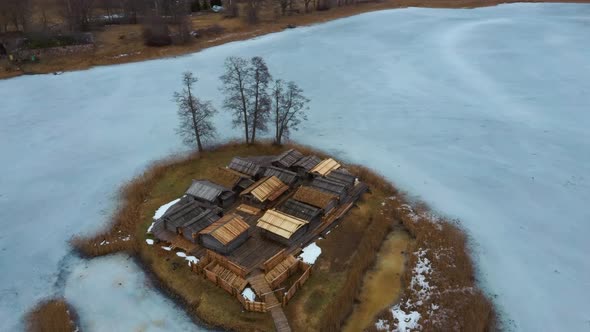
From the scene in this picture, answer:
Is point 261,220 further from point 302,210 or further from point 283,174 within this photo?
point 283,174

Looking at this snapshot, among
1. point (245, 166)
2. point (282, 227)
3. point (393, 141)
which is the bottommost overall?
point (282, 227)

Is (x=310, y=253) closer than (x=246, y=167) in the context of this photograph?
Yes

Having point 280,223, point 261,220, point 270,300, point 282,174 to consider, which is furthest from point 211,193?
point 270,300

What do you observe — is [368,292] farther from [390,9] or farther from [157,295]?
[390,9]

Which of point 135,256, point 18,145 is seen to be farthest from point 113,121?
point 135,256

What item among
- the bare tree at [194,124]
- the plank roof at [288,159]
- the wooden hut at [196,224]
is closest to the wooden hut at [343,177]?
the plank roof at [288,159]

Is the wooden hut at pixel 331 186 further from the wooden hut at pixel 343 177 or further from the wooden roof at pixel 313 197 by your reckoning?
the wooden roof at pixel 313 197
